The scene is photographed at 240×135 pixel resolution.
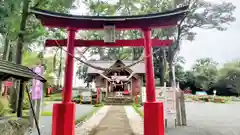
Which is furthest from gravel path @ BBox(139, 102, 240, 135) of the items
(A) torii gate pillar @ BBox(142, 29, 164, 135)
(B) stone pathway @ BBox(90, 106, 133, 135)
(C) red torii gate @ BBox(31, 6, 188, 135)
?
(C) red torii gate @ BBox(31, 6, 188, 135)

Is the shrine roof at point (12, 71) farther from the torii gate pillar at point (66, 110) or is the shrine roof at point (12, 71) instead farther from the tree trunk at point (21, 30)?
the tree trunk at point (21, 30)

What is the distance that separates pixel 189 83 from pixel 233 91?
302 inches

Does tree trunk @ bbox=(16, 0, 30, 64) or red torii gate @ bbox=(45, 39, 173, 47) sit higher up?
tree trunk @ bbox=(16, 0, 30, 64)

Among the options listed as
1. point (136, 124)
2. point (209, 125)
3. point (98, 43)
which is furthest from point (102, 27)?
point (209, 125)

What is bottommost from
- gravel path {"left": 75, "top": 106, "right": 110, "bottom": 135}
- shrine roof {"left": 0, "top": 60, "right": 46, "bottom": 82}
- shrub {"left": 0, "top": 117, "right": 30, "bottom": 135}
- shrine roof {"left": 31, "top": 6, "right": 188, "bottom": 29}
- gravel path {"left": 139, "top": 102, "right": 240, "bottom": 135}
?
gravel path {"left": 139, "top": 102, "right": 240, "bottom": 135}

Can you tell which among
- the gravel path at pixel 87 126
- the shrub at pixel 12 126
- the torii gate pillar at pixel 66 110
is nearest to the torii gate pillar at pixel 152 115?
the torii gate pillar at pixel 66 110

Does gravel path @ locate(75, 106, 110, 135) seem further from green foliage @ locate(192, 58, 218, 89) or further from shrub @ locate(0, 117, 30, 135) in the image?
green foliage @ locate(192, 58, 218, 89)

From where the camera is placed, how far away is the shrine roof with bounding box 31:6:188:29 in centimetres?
536

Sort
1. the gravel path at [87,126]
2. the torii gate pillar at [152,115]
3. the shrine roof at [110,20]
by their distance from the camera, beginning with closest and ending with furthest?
the torii gate pillar at [152,115] → the shrine roof at [110,20] → the gravel path at [87,126]

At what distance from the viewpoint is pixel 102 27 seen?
578 cm

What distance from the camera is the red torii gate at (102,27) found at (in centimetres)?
521

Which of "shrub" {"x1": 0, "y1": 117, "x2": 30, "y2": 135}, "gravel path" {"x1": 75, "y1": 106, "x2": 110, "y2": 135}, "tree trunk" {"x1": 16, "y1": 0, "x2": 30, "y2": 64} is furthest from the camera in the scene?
"tree trunk" {"x1": 16, "y1": 0, "x2": 30, "y2": 64}

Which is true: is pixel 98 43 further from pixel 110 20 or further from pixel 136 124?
pixel 136 124

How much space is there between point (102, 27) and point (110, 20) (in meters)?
0.41
